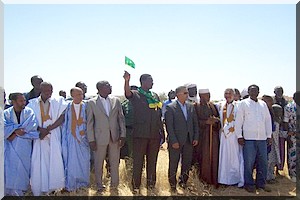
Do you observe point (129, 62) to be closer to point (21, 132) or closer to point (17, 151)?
point (21, 132)

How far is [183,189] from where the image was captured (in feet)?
22.0

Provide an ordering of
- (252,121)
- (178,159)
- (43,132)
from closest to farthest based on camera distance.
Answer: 1. (43,132)
2. (178,159)
3. (252,121)

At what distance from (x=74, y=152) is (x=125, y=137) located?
960mm

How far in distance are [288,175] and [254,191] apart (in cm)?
186

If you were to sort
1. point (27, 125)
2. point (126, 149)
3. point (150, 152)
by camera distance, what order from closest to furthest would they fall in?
point (27, 125) → point (150, 152) → point (126, 149)

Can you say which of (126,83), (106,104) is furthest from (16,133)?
(126,83)

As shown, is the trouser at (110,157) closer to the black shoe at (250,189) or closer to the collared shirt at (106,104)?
the collared shirt at (106,104)

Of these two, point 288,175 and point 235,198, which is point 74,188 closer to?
point 235,198

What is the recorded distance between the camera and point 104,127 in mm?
6348

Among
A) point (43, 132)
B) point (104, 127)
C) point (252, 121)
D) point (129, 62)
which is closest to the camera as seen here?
point (43, 132)

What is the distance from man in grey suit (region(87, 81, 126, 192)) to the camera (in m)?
6.34

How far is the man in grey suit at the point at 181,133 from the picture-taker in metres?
6.50

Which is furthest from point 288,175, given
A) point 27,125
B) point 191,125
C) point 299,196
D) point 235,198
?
point 27,125

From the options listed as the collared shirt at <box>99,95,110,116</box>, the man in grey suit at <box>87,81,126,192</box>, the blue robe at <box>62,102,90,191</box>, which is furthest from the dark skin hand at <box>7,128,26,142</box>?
the collared shirt at <box>99,95,110,116</box>
